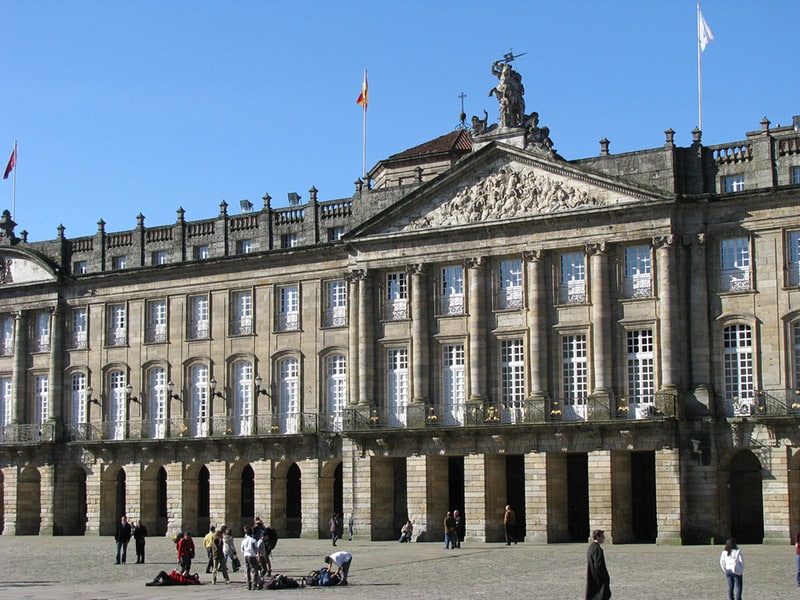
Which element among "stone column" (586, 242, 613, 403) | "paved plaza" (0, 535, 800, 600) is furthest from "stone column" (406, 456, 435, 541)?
"stone column" (586, 242, 613, 403)

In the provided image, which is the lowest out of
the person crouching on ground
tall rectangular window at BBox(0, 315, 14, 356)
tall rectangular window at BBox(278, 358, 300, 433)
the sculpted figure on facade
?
the person crouching on ground

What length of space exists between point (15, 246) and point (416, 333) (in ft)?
75.4

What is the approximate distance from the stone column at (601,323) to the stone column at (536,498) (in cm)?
330

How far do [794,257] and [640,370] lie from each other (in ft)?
21.2

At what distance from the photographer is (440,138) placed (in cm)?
6956

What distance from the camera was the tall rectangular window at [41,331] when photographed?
65.4 meters

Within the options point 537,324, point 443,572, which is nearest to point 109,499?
point 537,324

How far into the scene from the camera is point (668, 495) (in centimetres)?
4769

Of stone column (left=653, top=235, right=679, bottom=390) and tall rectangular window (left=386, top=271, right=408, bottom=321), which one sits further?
tall rectangular window (left=386, top=271, right=408, bottom=321)

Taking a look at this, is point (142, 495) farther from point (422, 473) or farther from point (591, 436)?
point (591, 436)

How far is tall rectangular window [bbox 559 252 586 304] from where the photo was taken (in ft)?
166

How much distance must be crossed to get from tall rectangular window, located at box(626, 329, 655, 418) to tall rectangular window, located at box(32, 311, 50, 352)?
2884 cm

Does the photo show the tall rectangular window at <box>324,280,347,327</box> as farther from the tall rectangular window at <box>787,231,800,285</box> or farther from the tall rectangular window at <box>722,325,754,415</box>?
the tall rectangular window at <box>787,231,800,285</box>

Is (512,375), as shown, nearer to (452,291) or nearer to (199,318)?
(452,291)
